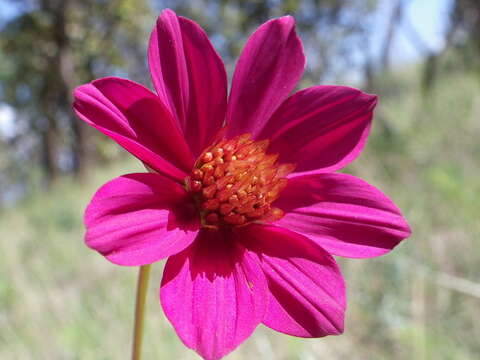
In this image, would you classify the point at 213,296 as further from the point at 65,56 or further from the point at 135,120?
the point at 65,56

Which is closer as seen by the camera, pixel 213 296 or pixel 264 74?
pixel 213 296

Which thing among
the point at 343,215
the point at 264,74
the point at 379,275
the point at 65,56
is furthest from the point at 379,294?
the point at 65,56

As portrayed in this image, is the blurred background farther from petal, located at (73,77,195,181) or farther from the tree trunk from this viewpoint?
the tree trunk

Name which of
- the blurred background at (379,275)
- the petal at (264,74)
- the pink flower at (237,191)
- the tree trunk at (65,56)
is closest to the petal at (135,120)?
the pink flower at (237,191)

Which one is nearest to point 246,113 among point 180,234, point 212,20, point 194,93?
point 194,93

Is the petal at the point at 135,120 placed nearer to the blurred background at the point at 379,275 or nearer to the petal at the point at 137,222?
the petal at the point at 137,222

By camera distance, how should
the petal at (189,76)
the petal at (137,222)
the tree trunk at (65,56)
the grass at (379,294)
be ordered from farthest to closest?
the tree trunk at (65,56) < the grass at (379,294) < the petal at (189,76) < the petal at (137,222)

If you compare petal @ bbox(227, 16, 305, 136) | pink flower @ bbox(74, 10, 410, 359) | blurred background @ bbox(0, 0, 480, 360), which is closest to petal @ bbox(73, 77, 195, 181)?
pink flower @ bbox(74, 10, 410, 359)

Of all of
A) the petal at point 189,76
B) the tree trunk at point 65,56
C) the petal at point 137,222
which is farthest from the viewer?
the tree trunk at point 65,56

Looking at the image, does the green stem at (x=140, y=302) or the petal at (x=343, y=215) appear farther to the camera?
the petal at (x=343, y=215)
